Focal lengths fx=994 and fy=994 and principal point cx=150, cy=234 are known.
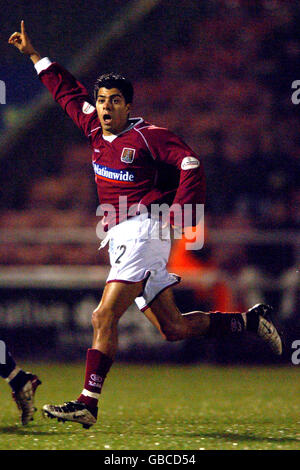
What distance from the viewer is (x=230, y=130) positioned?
482 inches

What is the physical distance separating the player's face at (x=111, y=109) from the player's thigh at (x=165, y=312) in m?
0.96

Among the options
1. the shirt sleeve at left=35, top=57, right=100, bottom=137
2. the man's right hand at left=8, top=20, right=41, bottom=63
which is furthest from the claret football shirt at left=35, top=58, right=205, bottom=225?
the man's right hand at left=8, top=20, right=41, bottom=63

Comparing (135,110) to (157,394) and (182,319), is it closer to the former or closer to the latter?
(157,394)

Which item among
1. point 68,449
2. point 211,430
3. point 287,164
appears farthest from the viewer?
point 287,164

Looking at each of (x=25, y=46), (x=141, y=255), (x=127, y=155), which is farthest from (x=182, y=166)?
(x=25, y=46)

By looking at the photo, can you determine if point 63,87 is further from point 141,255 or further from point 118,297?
point 118,297

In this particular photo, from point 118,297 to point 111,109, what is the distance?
106 cm

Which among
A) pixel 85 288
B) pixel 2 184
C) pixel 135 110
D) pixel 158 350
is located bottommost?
pixel 158 350

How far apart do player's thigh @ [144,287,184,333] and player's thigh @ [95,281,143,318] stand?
0.23 m

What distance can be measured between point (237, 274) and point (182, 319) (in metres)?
4.54

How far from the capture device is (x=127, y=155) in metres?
5.52

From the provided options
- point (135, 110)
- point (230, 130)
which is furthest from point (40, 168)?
point (230, 130)

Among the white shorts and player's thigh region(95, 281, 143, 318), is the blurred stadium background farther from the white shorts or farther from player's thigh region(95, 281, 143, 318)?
player's thigh region(95, 281, 143, 318)
